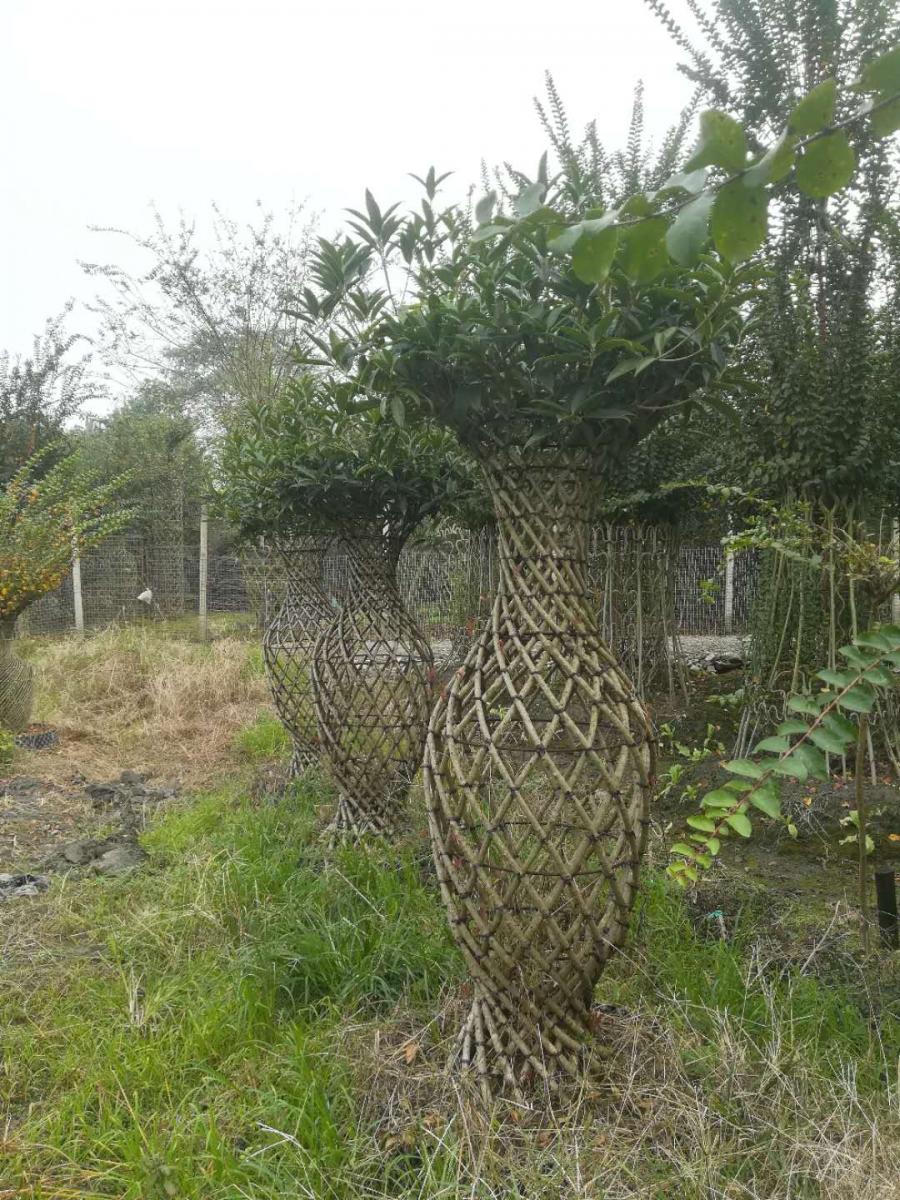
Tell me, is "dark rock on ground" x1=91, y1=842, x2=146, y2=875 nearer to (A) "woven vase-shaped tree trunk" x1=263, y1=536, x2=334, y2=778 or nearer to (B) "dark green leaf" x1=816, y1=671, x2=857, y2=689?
(A) "woven vase-shaped tree trunk" x1=263, y1=536, x2=334, y2=778

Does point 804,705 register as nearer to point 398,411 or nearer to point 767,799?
point 767,799

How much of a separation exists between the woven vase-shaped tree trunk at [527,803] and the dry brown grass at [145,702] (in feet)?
11.4

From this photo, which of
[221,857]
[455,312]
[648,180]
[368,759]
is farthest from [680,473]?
[455,312]

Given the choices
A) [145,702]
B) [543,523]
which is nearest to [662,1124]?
[543,523]

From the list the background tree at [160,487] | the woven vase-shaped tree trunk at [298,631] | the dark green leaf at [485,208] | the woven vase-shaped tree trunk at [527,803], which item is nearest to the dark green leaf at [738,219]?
the dark green leaf at [485,208]

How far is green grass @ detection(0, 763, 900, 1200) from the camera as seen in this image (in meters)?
1.54

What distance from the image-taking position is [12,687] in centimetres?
598

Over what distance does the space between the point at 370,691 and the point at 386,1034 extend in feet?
5.25

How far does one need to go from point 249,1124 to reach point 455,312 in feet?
5.38

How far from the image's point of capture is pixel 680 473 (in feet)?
16.9

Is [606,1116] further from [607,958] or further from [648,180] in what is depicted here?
[648,180]

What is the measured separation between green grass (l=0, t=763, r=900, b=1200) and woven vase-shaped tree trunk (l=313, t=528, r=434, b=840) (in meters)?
0.59

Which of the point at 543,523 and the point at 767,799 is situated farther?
the point at 543,523

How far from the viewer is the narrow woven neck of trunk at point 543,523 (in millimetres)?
1811
